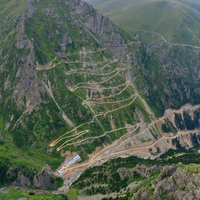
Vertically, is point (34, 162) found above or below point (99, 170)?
above

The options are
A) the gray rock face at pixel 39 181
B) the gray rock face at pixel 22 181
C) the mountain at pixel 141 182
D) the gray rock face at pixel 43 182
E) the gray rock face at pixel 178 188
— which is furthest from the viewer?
the gray rock face at pixel 43 182

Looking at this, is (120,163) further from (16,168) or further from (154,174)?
(16,168)

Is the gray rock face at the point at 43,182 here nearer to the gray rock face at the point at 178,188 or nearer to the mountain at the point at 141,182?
the mountain at the point at 141,182

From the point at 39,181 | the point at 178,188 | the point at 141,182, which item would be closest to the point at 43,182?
the point at 39,181

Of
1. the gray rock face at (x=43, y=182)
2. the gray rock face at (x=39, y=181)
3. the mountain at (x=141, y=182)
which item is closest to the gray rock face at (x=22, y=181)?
the gray rock face at (x=39, y=181)

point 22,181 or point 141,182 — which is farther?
point 22,181

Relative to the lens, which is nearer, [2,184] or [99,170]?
[2,184]

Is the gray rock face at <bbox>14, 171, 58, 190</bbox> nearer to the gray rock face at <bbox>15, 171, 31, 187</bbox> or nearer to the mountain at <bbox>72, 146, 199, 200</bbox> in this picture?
the gray rock face at <bbox>15, 171, 31, 187</bbox>

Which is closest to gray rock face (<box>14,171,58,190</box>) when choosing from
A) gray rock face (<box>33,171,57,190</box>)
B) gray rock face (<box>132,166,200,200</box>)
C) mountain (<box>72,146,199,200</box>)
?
gray rock face (<box>33,171,57,190</box>)

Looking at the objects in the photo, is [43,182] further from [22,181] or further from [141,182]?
[141,182]

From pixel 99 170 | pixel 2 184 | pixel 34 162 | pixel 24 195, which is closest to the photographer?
pixel 24 195

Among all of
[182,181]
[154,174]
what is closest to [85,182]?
[154,174]
